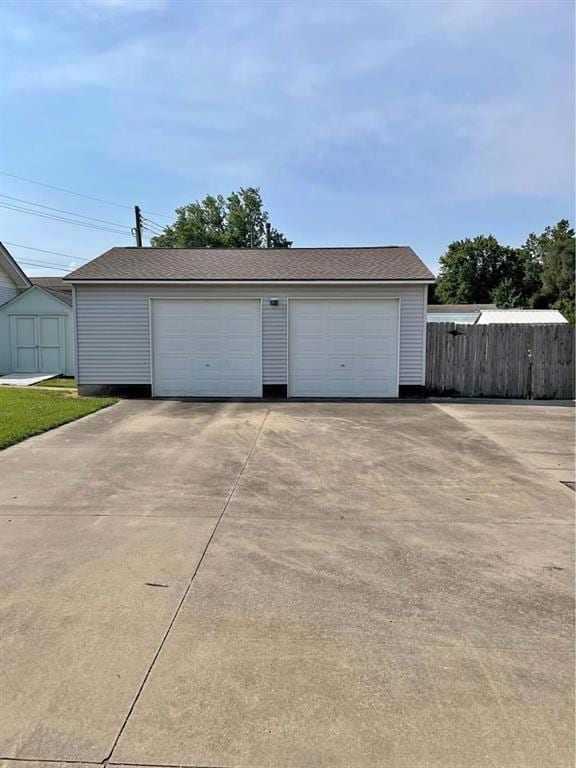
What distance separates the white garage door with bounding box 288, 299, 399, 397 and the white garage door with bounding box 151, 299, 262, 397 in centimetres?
99

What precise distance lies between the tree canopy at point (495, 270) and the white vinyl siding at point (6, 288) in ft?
149

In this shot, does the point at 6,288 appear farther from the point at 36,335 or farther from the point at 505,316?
the point at 505,316

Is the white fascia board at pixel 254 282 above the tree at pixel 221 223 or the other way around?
the other way around

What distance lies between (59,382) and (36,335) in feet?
9.43

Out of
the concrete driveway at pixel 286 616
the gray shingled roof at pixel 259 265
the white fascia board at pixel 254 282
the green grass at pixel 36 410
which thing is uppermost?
the gray shingled roof at pixel 259 265

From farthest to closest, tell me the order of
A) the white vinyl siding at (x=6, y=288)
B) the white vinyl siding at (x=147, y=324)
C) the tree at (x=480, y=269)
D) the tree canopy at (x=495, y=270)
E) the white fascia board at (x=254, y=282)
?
the tree at (x=480, y=269) → the tree canopy at (x=495, y=270) → the white vinyl siding at (x=6, y=288) → the white vinyl siding at (x=147, y=324) → the white fascia board at (x=254, y=282)

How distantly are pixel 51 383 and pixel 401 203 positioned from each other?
1502 cm

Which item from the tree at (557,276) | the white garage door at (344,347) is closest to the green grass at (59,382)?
the white garage door at (344,347)

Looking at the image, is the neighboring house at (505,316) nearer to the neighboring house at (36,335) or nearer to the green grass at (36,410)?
the neighboring house at (36,335)

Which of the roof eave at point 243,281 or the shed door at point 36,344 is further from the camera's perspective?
the shed door at point 36,344

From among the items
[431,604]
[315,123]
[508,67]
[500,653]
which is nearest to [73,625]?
[431,604]

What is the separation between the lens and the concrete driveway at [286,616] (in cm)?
192

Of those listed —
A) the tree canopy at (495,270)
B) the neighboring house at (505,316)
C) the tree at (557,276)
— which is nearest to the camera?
the neighboring house at (505,316)

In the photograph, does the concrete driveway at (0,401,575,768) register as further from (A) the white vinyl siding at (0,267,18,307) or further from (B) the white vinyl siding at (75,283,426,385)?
(A) the white vinyl siding at (0,267,18,307)
